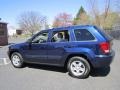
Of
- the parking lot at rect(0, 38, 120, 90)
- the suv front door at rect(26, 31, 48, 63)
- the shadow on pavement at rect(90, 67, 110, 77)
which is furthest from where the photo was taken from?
the suv front door at rect(26, 31, 48, 63)

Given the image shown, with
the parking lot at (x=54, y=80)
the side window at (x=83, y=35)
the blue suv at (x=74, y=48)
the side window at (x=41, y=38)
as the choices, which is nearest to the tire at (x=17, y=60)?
the parking lot at (x=54, y=80)

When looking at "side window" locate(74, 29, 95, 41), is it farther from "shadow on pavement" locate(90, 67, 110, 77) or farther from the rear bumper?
"shadow on pavement" locate(90, 67, 110, 77)

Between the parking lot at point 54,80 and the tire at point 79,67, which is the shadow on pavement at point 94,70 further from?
the tire at point 79,67

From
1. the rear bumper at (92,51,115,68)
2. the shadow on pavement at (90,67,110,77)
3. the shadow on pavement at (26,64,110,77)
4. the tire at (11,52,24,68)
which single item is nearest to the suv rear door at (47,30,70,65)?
the shadow on pavement at (26,64,110,77)

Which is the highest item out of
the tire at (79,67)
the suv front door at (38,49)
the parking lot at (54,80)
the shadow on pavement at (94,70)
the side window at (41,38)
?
the side window at (41,38)

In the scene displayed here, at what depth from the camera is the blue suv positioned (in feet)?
23.2

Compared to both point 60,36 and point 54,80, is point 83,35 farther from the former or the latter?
point 54,80

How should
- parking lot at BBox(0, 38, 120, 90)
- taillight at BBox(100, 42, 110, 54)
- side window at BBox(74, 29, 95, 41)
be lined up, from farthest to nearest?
side window at BBox(74, 29, 95, 41)
taillight at BBox(100, 42, 110, 54)
parking lot at BBox(0, 38, 120, 90)

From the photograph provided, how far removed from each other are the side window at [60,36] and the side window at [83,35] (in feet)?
1.37

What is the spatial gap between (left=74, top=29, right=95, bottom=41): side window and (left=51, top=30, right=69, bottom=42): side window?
0.42 m

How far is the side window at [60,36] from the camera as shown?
7.81 meters

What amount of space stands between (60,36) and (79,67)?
140 centimetres

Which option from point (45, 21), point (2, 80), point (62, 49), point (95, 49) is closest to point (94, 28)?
point (95, 49)

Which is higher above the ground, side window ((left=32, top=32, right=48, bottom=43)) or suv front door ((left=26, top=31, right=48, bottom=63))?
side window ((left=32, top=32, right=48, bottom=43))
